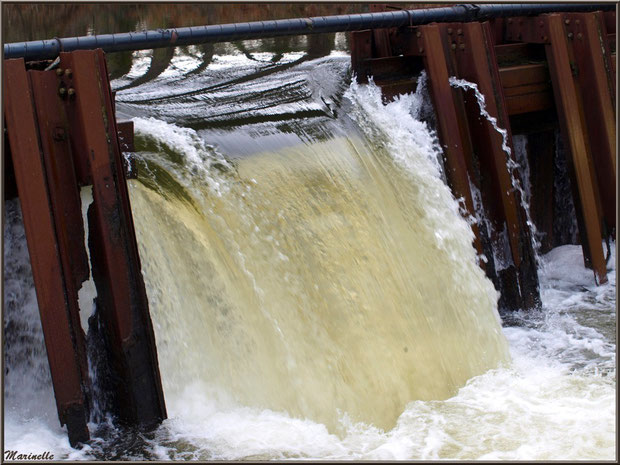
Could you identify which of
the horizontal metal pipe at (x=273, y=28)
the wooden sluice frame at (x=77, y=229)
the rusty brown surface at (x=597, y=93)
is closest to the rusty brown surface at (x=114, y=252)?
the wooden sluice frame at (x=77, y=229)

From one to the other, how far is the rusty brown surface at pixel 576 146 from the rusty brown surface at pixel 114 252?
3.83 meters

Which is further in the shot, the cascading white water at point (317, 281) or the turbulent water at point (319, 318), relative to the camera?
the cascading white water at point (317, 281)

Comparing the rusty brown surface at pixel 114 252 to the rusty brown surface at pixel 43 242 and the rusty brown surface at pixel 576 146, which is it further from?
the rusty brown surface at pixel 576 146

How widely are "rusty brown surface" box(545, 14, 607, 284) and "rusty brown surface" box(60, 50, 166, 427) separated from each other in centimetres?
383

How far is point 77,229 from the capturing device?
3.97 m

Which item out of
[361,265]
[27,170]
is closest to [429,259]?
[361,265]

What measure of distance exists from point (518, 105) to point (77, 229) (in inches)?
153

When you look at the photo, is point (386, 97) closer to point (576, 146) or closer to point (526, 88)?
point (526, 88)

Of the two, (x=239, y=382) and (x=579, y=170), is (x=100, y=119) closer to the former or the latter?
(x=239, y=382)

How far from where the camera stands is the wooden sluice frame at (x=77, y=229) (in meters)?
3.81

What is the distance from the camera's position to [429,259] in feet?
17.3

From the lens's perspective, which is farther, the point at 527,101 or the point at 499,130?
the point at 527,101

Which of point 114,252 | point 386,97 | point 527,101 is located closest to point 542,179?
point 527,101

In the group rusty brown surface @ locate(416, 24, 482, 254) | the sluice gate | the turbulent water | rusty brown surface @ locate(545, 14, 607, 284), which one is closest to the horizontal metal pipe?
the sluice gate
